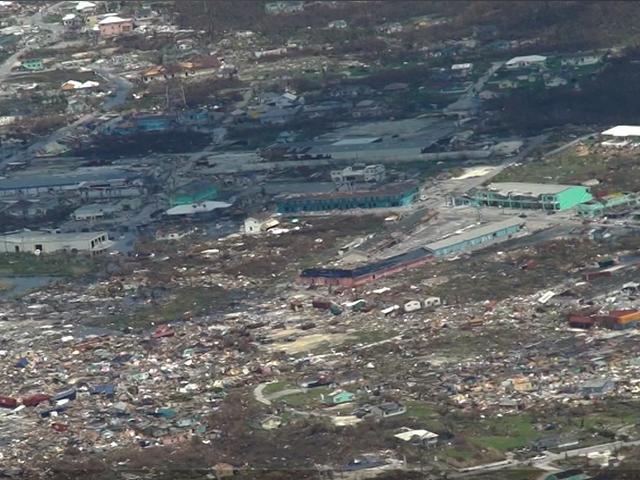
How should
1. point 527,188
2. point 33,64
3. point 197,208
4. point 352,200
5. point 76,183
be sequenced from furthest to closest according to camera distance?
point 33,64 < point 76,183 < point 197,208 < point 352,200 < point 527,188

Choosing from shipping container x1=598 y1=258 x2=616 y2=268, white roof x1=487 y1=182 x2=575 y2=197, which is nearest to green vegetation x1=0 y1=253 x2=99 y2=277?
white roof x1=487 y1=182 x2=575 y2=197

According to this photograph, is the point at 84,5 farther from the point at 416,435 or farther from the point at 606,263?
the point at 416,435

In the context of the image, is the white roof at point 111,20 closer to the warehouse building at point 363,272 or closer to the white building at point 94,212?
the white building at point 94,212

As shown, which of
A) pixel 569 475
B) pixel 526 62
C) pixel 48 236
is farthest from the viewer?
pixel 526 62

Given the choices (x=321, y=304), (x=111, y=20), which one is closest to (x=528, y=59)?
(x=111, y=20)

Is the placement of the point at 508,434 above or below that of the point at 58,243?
above

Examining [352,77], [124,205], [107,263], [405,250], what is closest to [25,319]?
[107,263]

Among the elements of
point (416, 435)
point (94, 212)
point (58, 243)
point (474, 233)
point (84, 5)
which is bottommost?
point (84, 5)

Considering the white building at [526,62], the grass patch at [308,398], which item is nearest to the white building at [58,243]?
the grass patch at [308,398]
